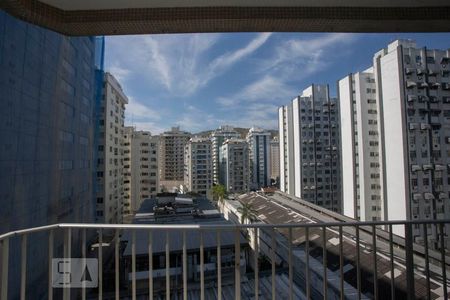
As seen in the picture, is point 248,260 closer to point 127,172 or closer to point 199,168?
point 127,172

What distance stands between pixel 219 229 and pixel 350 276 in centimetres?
821

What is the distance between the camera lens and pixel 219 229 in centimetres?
149

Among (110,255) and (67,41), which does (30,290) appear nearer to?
(110,255)

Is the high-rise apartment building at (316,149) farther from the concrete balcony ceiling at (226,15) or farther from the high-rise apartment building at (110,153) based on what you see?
the concrete balcony ceiling at (226,15)

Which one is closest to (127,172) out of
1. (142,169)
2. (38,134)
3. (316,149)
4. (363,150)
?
(142,169)

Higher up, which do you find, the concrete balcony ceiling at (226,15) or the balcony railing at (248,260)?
the concrete balcony ceiling at (226,15)

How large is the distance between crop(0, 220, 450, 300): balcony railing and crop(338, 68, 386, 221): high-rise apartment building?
23.5 feet

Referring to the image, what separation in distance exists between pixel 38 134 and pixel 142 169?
2260 cm

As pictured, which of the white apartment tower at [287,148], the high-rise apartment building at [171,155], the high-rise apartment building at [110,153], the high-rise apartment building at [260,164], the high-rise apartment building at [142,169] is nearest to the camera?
the high-rise apartment building at [110,153]

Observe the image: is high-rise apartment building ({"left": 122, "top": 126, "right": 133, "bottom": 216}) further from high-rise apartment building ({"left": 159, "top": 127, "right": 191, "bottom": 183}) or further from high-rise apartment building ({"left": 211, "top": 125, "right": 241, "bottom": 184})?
high-rise apartment building ({"left": 159, "top": 127, "right": 191, "bottom": 183})

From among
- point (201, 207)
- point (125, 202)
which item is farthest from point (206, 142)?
point (201, 207)

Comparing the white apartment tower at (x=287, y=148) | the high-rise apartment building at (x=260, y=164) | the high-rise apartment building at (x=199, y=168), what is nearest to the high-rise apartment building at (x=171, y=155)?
the high-rise apartment building at (x=199, y=168)

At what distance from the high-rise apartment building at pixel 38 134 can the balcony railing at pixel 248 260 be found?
2.45ft

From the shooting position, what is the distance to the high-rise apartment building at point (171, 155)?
47.5m
